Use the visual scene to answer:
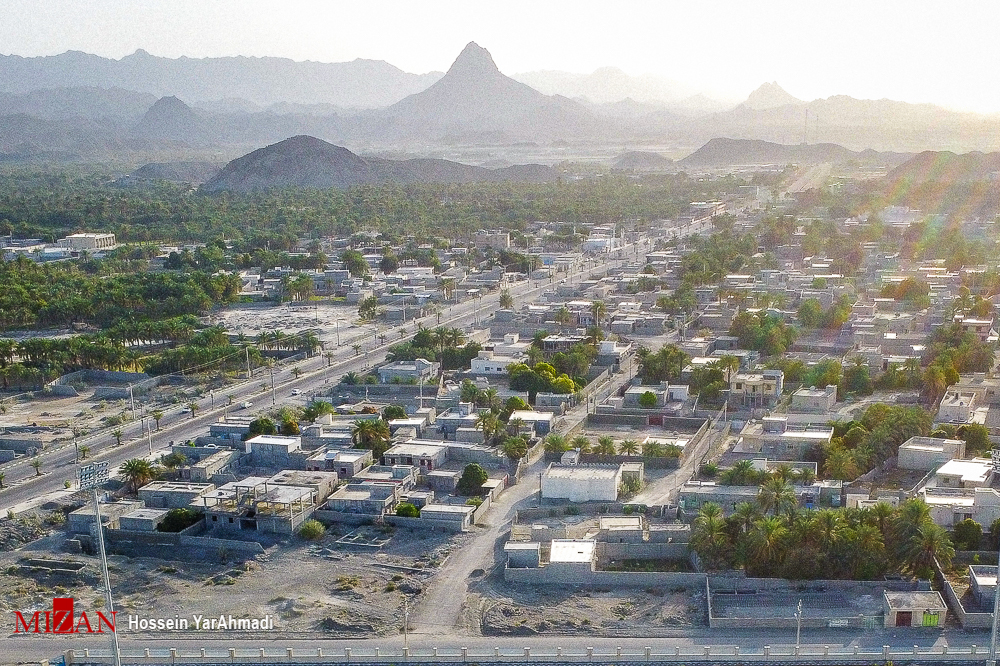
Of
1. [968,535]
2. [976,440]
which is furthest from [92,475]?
[976,440]

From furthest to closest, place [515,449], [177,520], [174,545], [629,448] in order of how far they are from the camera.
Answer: [515,449] → [629,448] → [177,520] → [174,545]

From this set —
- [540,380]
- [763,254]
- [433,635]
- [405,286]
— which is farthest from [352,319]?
[433,635]

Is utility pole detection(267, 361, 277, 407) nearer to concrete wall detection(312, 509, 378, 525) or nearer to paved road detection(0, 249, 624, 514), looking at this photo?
paved road detection(0, 249, 624, 514)

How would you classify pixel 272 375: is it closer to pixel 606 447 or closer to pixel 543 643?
pixel 606 447

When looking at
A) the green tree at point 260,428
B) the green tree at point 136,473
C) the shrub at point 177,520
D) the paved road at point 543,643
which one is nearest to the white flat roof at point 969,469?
the paved road at point 543,643

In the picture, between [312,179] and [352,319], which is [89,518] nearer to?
[352,319]

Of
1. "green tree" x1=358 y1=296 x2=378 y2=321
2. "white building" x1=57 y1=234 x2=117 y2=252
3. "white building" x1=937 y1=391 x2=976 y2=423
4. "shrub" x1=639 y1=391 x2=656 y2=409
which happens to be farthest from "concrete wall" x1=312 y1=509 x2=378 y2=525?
"white building" x1=57 y1=234 x2=117 y2=252

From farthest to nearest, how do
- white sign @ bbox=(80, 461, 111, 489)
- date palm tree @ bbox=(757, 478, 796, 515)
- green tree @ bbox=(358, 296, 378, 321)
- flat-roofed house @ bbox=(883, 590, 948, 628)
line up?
green tree @ bbox=(358, 296, 378, 321), date palm tree @ bbox=(757, 478, 796, 515), flat-roofed house @ bbox=(883, 590, 948, 628), white sign @ bbox=(80, 461, 111, 489)

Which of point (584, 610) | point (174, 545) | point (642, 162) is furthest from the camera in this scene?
point (642, 162)
